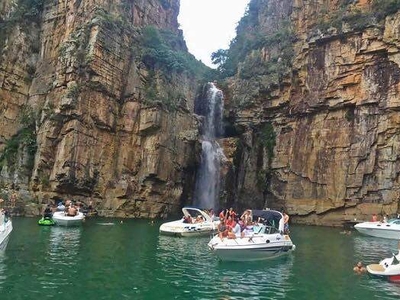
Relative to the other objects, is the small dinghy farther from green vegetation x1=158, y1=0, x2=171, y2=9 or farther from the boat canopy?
green vegetation x1=158, y1=0, x2=171, y2=9

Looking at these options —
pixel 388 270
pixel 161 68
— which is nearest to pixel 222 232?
pixel 388 270

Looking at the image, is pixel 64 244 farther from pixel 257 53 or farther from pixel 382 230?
pixel 257 53

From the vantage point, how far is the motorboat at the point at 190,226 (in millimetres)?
31312

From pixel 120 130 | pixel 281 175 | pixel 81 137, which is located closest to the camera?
pixel 81 137

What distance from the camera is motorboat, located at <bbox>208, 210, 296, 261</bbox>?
20.2 metres

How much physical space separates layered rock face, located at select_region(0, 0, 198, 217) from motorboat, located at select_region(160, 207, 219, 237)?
14.4 metres

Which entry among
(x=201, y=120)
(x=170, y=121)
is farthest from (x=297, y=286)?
(x=201, y=120)

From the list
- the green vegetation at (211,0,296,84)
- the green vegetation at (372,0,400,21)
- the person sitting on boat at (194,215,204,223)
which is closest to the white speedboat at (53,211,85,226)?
the person sitting on boat at (194,215,204,223)

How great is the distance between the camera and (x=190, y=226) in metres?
31.9

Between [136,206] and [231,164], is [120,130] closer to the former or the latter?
[136,206]

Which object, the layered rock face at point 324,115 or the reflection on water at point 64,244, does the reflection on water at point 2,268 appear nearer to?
the reflection on water at point 64,244

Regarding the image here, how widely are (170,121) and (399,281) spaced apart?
3604 cm

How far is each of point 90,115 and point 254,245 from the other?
1203 inches

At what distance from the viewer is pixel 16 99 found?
49688 millimetres
